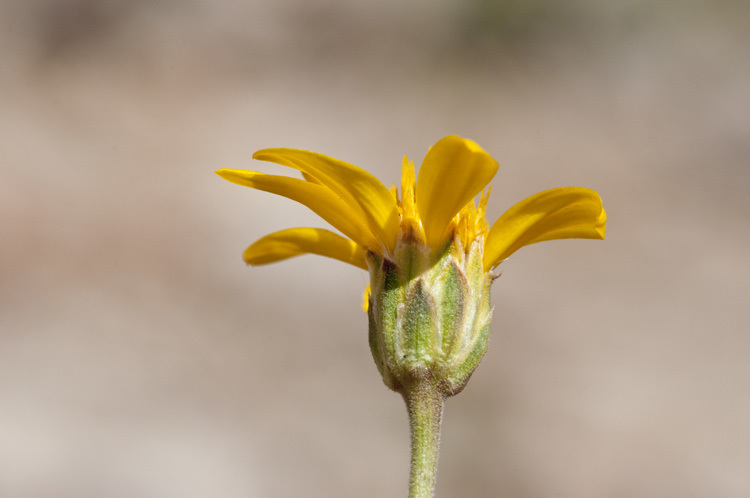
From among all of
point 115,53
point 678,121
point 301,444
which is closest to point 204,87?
point 115,53

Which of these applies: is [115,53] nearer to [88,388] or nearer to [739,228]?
[88,388]

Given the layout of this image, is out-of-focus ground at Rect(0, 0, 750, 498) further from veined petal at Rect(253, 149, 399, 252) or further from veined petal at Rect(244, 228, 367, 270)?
veined petal at Rect(253, 149, 399, 252)

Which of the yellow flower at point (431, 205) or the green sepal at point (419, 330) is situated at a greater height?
the yellow flower at point (431, 205)

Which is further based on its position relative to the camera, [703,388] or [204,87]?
[204,87]

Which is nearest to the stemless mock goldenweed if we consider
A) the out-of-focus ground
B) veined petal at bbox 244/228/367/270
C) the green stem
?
the green stem

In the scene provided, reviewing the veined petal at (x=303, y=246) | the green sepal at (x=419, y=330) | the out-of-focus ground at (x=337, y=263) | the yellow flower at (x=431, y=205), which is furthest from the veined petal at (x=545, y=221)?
the out-of-focus ground at (x=337, y=263)

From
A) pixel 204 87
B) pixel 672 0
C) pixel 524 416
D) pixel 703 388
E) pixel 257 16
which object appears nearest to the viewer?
pixel 524 416

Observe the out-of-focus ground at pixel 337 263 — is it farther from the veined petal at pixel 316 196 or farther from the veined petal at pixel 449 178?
the veined petal at pixel 449 178
